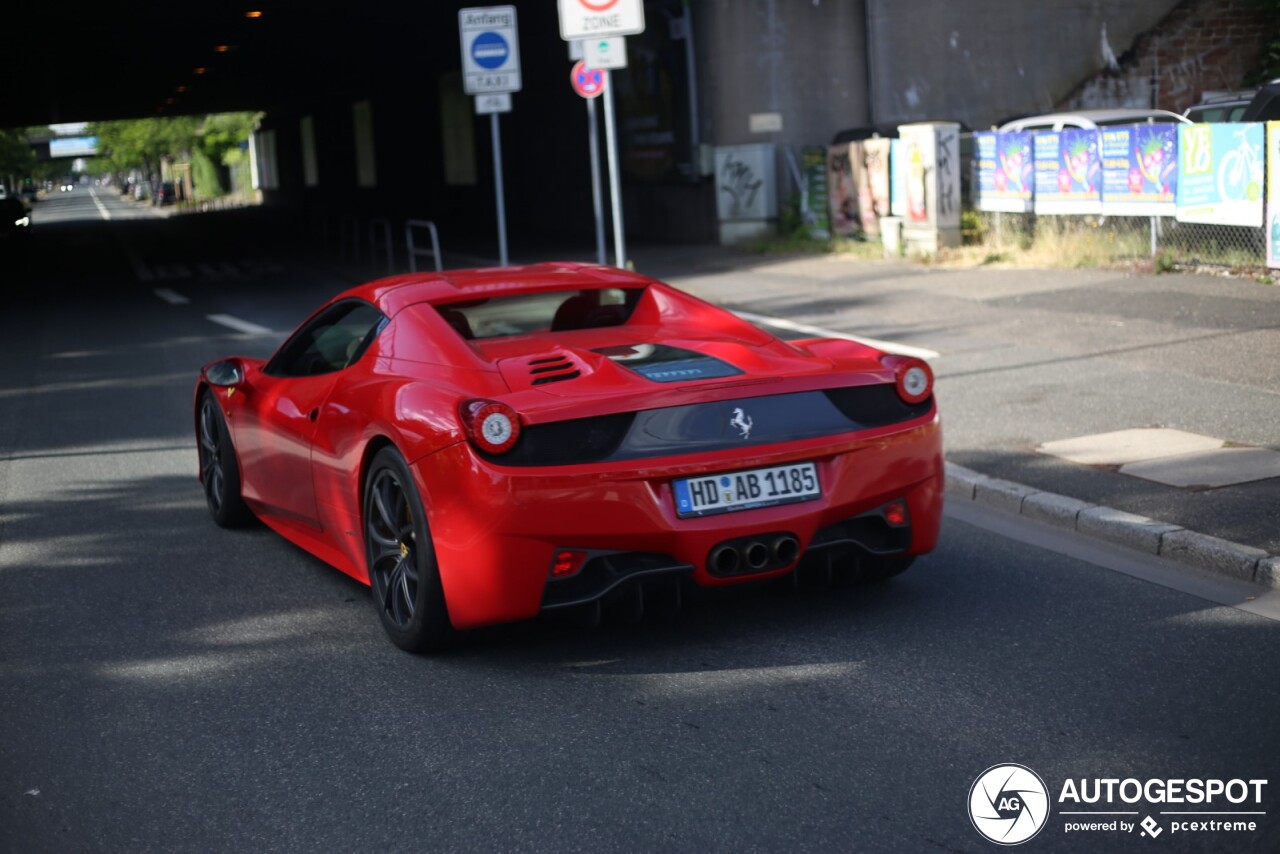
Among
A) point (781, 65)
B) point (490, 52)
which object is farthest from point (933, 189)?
point (781, 65)

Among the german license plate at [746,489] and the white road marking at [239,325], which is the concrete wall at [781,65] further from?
the german license plate at [746,489]

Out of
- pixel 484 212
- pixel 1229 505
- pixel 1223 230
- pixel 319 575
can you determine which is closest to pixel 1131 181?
pixel 1223 230

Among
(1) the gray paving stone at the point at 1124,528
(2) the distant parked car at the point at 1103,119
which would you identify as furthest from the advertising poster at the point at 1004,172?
(1) the gray paving stone at the point at 1124,528

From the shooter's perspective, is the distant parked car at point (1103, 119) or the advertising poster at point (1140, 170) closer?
the advertising poster at point (1140, 170)

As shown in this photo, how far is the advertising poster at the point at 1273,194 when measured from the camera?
14.1 m

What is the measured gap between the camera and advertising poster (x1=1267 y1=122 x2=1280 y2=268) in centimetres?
1410

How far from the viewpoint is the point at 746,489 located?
511cm

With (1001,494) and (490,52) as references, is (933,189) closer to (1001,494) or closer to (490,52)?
(490,52)

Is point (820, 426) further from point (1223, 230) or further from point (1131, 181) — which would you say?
point (1131, 181)

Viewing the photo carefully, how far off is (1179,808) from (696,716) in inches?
57.3

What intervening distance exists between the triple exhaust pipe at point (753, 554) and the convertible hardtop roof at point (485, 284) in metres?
1.64

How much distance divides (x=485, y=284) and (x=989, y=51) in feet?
78.1

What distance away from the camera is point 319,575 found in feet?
22.2
